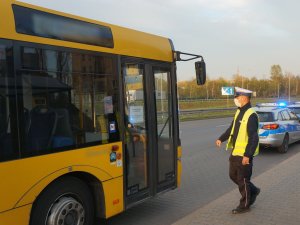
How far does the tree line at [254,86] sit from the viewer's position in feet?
268

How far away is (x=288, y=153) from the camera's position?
13.1m

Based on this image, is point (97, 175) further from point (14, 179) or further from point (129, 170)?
point (14, 179)

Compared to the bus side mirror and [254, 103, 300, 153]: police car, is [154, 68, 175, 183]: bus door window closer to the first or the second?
the bus side mirror

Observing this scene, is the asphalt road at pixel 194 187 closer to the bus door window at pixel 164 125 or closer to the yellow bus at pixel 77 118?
the yellow bus at pixel 77 118


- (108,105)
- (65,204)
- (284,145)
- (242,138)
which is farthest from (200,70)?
(284,145)

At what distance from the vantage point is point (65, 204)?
459cm

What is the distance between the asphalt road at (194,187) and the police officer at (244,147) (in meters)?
0.92

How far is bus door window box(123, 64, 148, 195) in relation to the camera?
5.54 meters

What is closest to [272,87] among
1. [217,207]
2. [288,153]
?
[288,153]

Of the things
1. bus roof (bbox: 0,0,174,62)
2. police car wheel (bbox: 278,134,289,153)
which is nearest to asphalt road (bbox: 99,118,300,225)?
police car wheel (bbox: 278,134,289,153)

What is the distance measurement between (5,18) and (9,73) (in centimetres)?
54

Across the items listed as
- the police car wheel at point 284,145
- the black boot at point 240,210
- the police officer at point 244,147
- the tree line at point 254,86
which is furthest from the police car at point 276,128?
the tree line at point 254,86

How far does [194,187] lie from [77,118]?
407 centimetres

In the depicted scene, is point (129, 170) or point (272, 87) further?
point (272, 87)
